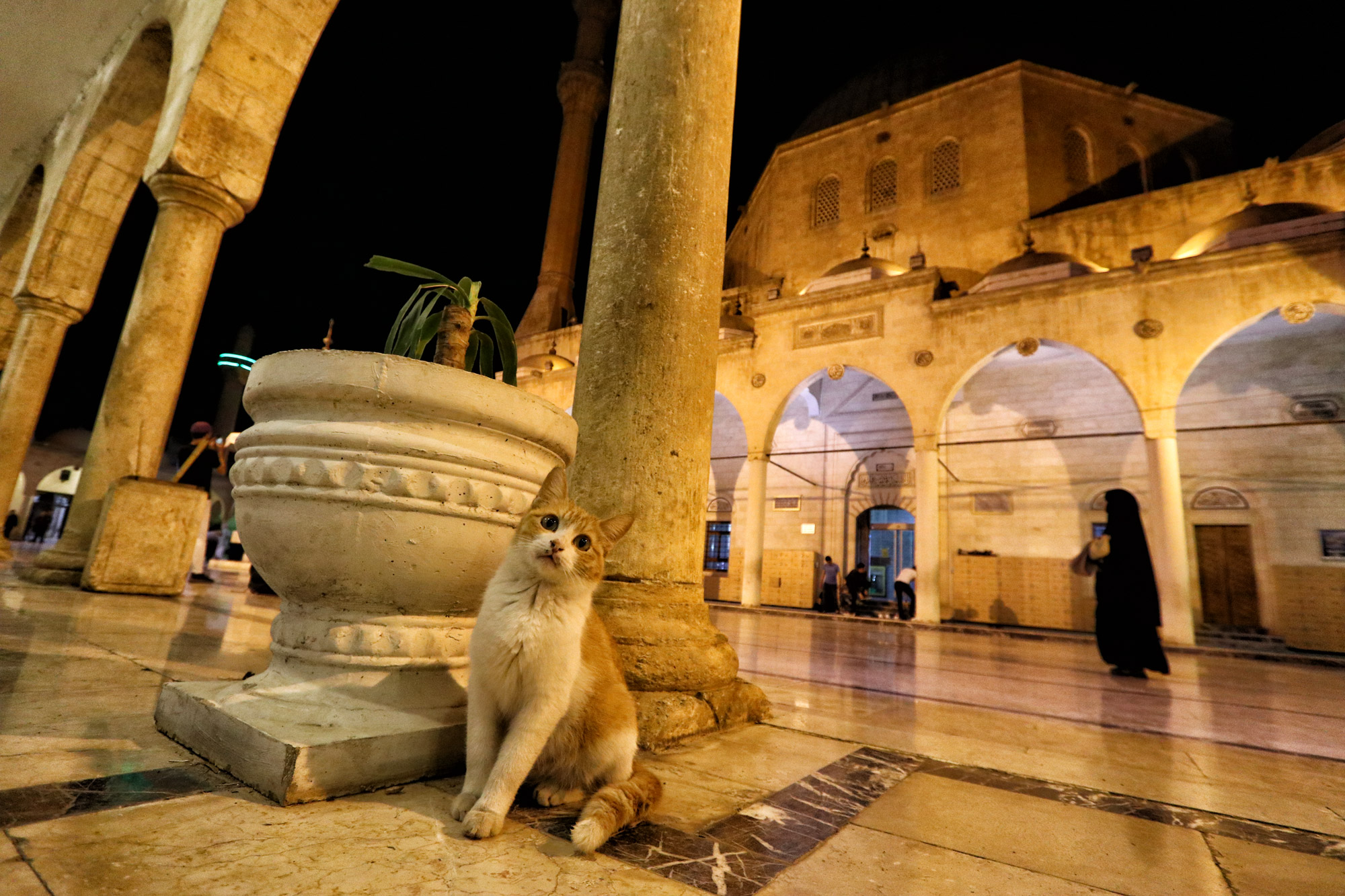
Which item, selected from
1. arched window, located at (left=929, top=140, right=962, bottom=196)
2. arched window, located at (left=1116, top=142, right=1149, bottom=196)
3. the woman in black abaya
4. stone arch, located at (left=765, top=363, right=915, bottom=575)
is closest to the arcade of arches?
the woman in black abaya

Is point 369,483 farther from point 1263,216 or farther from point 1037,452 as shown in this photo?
point 1263,216

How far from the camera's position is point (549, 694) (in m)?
1.22

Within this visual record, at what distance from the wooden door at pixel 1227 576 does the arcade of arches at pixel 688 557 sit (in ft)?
0.17

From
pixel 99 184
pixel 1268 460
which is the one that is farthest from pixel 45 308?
pixel 1268 460

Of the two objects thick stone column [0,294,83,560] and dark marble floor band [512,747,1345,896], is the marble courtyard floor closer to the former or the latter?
dark marble floor band [512,747,1345,896]

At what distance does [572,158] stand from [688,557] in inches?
754

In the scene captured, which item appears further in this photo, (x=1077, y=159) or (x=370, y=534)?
(x=1077, y=159)

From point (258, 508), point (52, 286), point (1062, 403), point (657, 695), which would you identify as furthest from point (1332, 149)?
point (52, 286)

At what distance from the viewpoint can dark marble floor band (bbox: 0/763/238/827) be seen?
1002 millimetres

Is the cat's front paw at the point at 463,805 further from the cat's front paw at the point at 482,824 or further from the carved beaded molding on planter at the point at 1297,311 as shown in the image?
the carved beaded molding on planter at the point at 1297,311

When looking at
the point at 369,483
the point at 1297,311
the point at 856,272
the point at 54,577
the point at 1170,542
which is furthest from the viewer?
→ the point at 856,272

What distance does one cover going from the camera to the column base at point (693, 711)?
6.23 ft

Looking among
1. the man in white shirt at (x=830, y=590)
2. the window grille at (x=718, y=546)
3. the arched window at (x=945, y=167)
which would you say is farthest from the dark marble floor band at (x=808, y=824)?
the arched window at (x=945, y=167)

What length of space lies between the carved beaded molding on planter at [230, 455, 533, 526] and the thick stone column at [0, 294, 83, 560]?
338 inches
